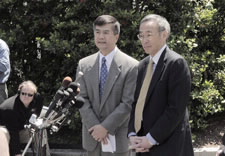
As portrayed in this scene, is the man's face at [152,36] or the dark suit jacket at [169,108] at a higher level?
the man's face at [152,36]

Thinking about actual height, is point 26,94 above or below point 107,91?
below

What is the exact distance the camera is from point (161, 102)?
12.1ft

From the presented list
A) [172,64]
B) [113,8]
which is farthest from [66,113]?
[113,8]

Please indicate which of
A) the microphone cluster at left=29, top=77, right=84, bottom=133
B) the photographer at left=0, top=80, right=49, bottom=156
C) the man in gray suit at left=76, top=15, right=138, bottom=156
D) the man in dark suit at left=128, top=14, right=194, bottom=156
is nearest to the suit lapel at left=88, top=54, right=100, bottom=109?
the man in gray suit at left=76, top=15, right=138, bottom=156

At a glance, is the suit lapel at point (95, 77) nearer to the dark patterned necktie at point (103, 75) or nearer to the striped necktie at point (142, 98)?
the dark patterned necktie at point (103, 75)

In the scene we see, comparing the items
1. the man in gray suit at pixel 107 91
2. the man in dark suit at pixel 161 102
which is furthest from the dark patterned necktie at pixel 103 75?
the man in dark suit at pixel 161 102

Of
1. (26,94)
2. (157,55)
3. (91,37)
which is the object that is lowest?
(26,94)

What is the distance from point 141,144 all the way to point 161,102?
42cm

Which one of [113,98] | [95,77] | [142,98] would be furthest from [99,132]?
[142,98]

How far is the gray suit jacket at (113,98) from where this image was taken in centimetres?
436

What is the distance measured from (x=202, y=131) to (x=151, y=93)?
12.6 feet

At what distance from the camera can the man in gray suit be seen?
434 cm

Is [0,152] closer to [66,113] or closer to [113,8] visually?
[66,113]

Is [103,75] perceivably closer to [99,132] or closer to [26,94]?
[99,132]
